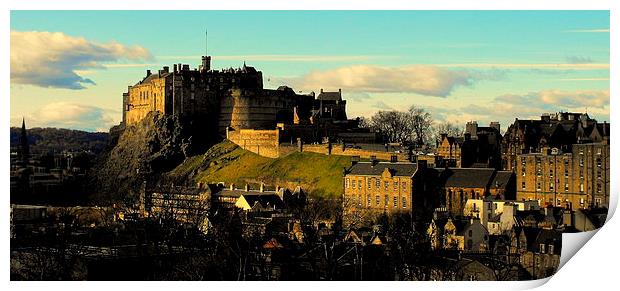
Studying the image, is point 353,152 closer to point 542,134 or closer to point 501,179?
point 501,179

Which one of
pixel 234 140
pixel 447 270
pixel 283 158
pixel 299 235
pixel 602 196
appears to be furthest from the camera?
pixel 234 140

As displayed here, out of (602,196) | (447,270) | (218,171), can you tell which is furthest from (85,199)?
(447,270)

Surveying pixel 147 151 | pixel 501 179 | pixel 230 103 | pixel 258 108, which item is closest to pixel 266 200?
pixel 501 179

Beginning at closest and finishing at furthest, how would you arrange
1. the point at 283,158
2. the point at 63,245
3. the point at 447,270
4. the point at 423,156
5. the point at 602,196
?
the point at 447,270
the point at 63,245
the point at 602,196
the point at 423,156
the point at 283,158

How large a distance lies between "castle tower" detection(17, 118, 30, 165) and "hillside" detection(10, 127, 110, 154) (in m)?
0.11

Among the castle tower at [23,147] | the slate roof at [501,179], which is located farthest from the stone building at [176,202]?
the slate roof at [501,179]

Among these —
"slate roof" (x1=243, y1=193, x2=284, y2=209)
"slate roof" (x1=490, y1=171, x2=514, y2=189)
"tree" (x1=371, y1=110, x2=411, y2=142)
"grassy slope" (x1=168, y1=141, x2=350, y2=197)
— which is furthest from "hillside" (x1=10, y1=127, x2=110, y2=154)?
"slate roof" (x1=490, y1=171, x2=514, y2=189)

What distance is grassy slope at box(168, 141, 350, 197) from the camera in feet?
127

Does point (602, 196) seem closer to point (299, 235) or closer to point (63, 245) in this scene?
point (299, 235)

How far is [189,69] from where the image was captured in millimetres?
46688

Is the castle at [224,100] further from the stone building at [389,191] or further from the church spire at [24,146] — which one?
the stone building at [389,191]

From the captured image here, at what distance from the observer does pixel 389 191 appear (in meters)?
34.4

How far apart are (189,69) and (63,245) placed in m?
21.8

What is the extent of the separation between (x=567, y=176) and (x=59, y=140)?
16014 mm
